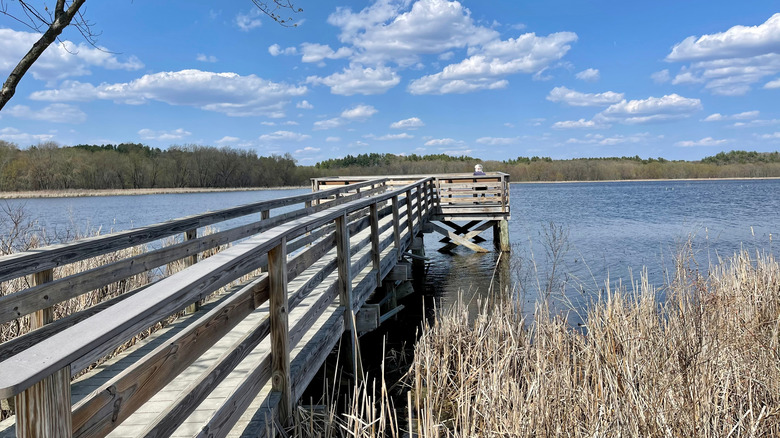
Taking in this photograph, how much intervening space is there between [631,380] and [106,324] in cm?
288

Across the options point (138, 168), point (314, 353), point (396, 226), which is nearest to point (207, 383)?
point (314, 353)

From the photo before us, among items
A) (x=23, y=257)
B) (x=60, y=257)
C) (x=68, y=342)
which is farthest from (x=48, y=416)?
(x=60, y=257)

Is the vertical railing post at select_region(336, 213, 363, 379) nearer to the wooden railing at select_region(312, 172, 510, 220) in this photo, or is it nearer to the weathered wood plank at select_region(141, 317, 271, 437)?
the weathered wood plank at select_region(141, 317, 271, 437)

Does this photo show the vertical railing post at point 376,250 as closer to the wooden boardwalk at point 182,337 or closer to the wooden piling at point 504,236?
the wooden boardwalk at point 182,337

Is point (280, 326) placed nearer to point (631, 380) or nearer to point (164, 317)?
point (164, 317)

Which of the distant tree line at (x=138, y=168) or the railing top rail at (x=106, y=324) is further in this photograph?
the distant tree line at (x=138, y=168)

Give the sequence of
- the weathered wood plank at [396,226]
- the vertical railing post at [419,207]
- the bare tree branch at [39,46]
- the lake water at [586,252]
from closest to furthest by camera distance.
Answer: the bare tree branch at [39,46]
the weathered wood plank at [396,226]
the lake water at [586,252]
the vertical railing post at [419,207]

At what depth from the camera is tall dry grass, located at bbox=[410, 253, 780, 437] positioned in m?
3.11

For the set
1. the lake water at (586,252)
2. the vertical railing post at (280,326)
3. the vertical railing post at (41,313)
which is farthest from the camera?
the lake water at (586,252)

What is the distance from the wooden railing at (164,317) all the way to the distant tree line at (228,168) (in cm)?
6075

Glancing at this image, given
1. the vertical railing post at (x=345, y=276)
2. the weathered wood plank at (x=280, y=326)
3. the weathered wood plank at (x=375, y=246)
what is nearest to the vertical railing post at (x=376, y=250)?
the weathered wood plank at (x=375, y=246)


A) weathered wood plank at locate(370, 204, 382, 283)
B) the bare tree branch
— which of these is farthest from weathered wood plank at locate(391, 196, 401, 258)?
the bare tree branch

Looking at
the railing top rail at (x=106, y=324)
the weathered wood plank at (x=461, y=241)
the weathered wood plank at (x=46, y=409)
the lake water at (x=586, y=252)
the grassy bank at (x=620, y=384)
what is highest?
the railing top rail at (x=106, y=324)

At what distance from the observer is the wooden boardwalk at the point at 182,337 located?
1.34 metres
